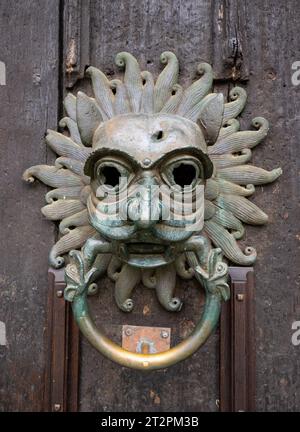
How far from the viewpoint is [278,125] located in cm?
65

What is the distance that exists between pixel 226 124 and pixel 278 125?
8cm

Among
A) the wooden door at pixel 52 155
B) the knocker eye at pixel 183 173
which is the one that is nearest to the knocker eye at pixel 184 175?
the knocker eye at pixel 183 173

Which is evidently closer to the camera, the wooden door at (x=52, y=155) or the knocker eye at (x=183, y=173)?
the knocker eye at (x=183, y=173)

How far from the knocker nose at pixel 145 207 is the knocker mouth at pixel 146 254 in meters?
0.07

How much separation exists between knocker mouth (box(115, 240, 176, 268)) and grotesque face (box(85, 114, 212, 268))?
1cm

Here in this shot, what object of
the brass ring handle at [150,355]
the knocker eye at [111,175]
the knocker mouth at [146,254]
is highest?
the knocker eye at [111,175]

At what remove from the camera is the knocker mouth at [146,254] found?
563 millimetres

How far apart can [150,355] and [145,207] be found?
0.58 feet

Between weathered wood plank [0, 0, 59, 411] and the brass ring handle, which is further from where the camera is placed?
weathered wood plank [0, 0, 59, 411]

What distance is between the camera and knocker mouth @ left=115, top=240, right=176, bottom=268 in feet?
1.85
